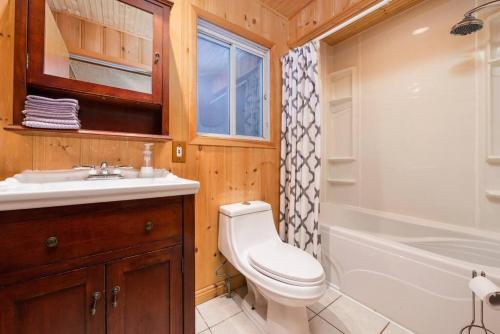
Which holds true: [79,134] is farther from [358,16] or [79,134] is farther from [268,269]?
[358,16]

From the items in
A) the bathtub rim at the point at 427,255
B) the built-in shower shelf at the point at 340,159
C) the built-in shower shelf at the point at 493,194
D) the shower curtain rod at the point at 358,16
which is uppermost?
the shower curtain rod at the point at 358,16

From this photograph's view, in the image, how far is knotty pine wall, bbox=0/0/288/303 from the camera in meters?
0.92

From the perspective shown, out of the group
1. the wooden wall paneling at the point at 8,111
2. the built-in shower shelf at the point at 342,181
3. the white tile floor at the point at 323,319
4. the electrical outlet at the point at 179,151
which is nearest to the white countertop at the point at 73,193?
the wooden wall paneling at the point at 8,111

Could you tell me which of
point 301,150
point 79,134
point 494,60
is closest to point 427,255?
Result: point 301,150

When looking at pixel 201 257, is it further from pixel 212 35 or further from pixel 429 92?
pixel 429 92

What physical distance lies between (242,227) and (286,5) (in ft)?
6.05

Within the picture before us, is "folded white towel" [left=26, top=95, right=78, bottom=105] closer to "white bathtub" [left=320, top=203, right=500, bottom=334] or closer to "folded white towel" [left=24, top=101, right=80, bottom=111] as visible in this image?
"folded white towel" [left=24, top=101, right=80, bottom=111]

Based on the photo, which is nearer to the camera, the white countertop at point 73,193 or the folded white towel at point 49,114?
the white countertop at point 73,193

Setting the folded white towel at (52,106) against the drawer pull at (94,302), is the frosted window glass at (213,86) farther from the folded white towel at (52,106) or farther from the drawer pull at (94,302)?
the drawer pull at (94,302)

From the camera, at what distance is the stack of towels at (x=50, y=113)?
0.84m

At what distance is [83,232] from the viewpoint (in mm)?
672

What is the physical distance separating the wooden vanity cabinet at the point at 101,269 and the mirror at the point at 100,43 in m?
0.69

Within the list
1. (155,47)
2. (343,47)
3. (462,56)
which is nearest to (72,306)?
(155,47)

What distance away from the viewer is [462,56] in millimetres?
1526
